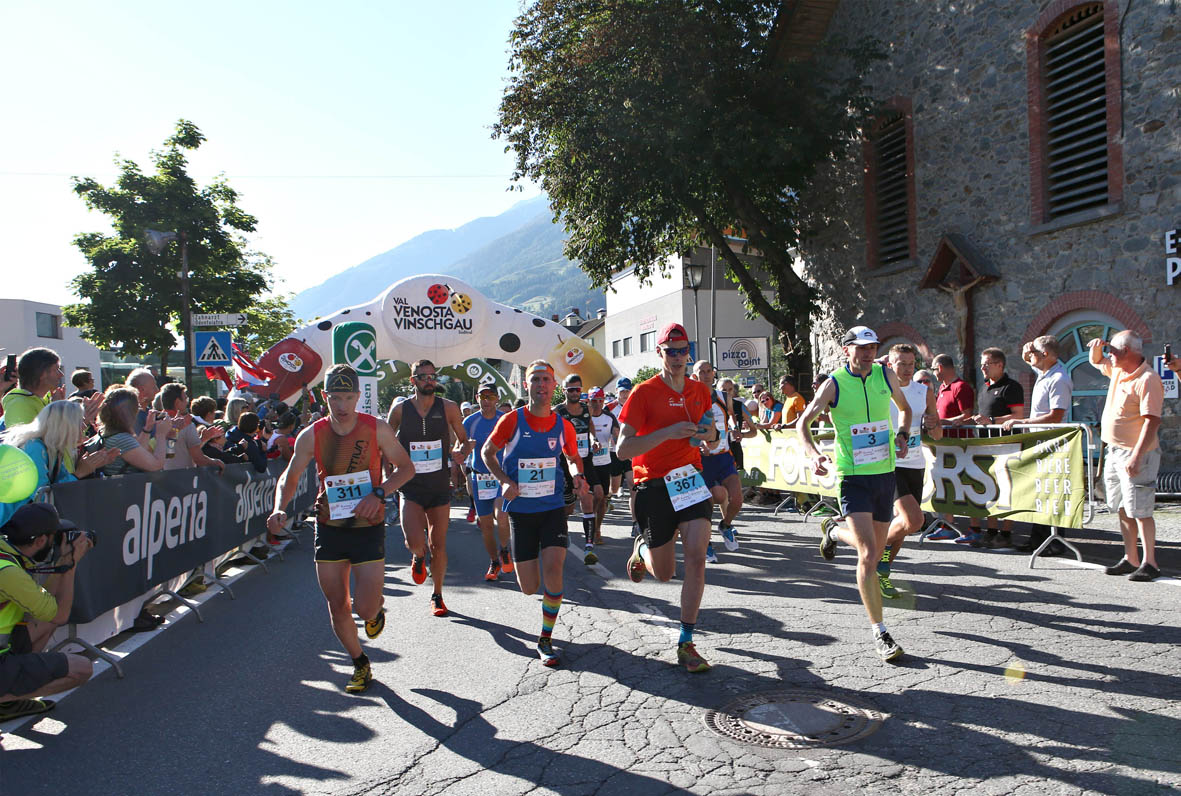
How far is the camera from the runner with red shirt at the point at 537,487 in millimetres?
6031

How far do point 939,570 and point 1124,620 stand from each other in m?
2.25

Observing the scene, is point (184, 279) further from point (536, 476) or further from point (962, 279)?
point (536, 476)

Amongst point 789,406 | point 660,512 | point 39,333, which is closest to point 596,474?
point 789,406

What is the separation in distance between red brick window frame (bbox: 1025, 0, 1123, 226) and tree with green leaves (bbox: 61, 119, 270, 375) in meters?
27.7

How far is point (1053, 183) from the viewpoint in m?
16.3

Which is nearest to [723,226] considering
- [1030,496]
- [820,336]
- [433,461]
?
[820,336]

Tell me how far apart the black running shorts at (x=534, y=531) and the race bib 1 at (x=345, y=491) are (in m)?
1.17

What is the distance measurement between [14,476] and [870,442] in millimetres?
4929

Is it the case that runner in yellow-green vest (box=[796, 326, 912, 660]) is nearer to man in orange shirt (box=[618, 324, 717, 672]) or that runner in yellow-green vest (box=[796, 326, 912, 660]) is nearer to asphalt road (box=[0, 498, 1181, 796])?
asphalt road (box=[0, 498, 1181, 796])

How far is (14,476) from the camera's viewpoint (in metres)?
4.65

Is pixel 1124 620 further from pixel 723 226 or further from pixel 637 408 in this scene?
pixel 723 226

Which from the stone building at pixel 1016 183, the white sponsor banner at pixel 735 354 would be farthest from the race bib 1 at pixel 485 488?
the white sponsor banner at pixel 735 354

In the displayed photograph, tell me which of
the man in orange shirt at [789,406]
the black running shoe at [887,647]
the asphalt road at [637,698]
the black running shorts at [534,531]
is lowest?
the asphalt road at [637,698]

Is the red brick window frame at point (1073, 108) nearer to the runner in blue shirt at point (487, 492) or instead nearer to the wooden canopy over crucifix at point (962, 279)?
the wooden canopy over crucifix at point (962, 279)
